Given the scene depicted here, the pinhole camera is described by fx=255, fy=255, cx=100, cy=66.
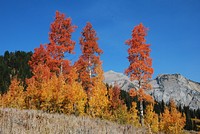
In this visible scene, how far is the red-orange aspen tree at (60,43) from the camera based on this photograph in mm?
28562

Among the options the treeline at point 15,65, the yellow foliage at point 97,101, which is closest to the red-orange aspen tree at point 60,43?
the yellow foliage at point 97,101

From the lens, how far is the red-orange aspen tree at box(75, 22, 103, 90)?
29.0 meters

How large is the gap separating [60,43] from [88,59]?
368 centimetres

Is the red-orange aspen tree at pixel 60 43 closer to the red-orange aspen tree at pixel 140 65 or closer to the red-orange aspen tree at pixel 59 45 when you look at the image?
the red-orange aspen tree at pixel 59 45

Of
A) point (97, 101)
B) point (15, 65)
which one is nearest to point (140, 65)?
point (97, 101)

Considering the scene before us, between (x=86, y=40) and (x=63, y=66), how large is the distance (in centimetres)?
402

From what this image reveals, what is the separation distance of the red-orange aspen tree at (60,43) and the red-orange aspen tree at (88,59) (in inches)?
52.9

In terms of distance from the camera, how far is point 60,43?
95.5 ft

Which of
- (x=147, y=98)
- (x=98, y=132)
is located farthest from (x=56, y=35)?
(x=98, y=132)

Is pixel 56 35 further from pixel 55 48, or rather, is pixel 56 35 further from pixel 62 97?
pixel 62 97

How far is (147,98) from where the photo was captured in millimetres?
25234

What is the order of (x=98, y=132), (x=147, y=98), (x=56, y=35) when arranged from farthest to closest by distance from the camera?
(x=56, y=35) → (x=147, y=98) → (x=98, y=132)

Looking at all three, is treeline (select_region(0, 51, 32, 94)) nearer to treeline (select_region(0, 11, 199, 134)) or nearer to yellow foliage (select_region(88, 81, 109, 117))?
treeline (select_region(0, 11, 199, 134))

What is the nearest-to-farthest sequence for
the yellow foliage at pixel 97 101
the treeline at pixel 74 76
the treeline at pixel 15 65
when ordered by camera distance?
the treeline at pixel 74 76 < the yellow foliage at pixel 97 101 < the treeline at pixel 15 65
